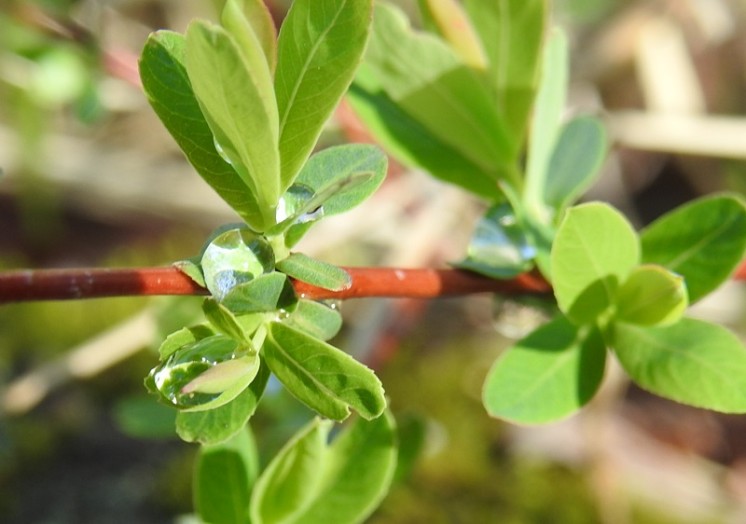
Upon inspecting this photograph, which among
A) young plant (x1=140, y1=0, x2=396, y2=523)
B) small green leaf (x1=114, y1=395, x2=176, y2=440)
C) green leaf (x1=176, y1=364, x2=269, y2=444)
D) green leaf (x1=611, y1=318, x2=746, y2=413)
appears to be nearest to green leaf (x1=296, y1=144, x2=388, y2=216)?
young plant (x1=140, y1=0, x2=396, y2=523)

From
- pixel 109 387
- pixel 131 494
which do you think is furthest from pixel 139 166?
pixel 131 494

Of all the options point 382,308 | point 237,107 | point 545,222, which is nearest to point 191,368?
point 237,107

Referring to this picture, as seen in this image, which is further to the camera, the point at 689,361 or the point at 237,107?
the point at 689,361

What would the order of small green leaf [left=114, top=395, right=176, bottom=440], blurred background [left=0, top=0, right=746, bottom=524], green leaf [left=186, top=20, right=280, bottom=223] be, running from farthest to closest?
blurred background [left=0, top=0, right=746, bottom=524]
small green leaf [left=114, top=395, right=176, bottom=440]
green leaf [left=186, top=20, right=280, bottom=223]

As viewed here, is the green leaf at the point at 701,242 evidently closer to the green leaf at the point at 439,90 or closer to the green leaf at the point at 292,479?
the green leaf at the point at 439,90

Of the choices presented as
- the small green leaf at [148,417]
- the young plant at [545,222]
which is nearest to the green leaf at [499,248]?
the young plant at [545,222]

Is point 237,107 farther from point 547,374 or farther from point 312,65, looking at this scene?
point 547,374

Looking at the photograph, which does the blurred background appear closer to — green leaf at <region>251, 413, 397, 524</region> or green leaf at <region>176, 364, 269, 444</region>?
green leaf at <region>251, 413, 397, 524</region>
